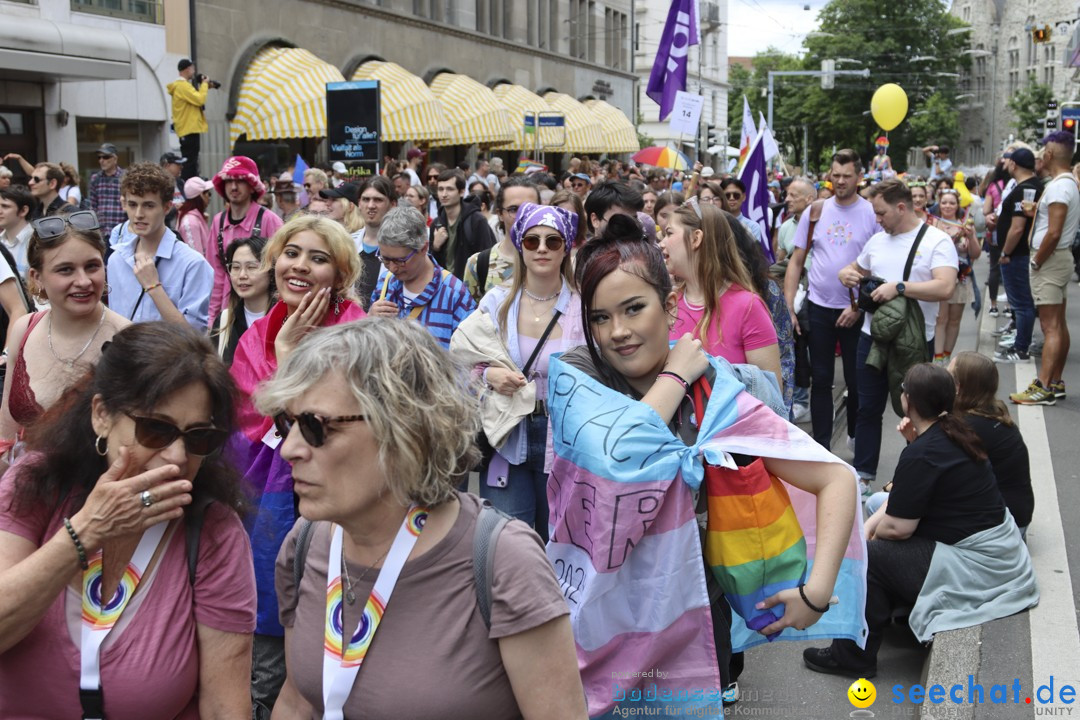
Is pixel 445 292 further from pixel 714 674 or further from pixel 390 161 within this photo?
pixel 390 161

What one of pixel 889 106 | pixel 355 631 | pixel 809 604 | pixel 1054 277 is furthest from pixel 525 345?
pixel 889 106

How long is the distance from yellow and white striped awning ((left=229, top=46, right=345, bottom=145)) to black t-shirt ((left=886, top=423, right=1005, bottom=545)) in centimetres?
2170

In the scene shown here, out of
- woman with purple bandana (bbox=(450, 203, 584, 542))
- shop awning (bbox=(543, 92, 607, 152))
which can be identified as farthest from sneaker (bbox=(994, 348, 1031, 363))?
shop awning (bbox=(543, 92, 607, 152))

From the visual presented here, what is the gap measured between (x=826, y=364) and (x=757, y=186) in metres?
3.19

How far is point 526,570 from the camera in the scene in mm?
2334

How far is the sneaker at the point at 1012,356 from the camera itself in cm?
1187

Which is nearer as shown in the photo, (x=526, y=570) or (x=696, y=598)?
(x=526, y=570)

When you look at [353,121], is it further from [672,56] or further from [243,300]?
[243,300]

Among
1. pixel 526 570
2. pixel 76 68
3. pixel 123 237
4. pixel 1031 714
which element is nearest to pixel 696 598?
pixel 526 570

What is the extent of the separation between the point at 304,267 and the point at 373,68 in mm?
27084

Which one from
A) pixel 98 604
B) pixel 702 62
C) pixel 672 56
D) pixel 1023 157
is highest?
pixel 702 62

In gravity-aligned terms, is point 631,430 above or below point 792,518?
above

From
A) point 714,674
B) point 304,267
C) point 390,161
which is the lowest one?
point 714,674

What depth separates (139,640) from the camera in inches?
101
